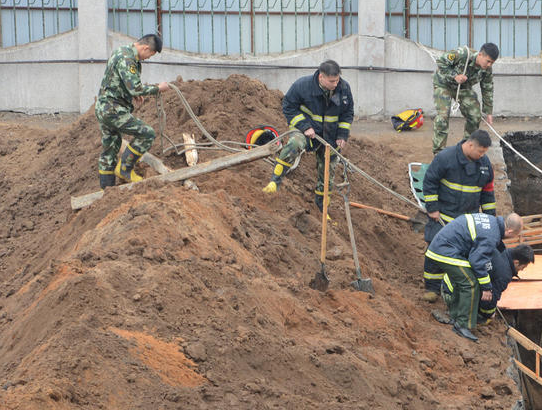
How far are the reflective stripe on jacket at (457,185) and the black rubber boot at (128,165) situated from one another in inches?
119

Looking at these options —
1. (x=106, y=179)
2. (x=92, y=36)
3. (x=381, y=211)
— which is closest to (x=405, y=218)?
(x=381, y=211)

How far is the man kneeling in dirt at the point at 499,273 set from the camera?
23.7 ft

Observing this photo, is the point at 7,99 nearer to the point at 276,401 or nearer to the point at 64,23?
the point at 64,23

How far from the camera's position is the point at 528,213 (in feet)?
41.8

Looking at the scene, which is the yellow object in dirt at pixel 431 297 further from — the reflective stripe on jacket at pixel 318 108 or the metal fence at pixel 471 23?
the metal fence at pixel 471 23

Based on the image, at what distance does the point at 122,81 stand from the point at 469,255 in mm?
3805

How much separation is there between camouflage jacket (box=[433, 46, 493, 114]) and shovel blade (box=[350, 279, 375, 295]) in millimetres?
4466

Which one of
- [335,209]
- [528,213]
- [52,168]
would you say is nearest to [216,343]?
[335,209]

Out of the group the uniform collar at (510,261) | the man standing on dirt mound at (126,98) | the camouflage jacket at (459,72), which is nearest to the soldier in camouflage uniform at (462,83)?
the camouflage jacket at (459,72)

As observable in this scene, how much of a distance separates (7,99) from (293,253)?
963 cm

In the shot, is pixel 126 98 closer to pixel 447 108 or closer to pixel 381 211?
pixel 381 211

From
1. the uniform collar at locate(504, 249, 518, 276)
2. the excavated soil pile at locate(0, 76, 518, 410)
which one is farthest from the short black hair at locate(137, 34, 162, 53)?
the uniform collar at locate(504, 249, 518, 276)

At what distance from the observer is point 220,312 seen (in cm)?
549

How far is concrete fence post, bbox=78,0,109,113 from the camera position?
48.1 ft
